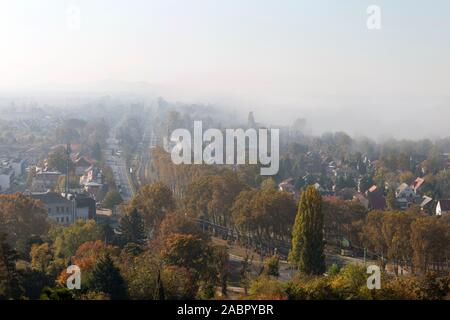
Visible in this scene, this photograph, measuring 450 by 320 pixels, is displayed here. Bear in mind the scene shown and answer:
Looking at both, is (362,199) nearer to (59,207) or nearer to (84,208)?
(84,208)

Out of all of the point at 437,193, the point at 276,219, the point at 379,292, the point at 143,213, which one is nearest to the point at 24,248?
the point at 143,213

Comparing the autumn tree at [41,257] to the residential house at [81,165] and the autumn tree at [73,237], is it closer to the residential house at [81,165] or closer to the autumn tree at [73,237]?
the autumn tree at [73,237]

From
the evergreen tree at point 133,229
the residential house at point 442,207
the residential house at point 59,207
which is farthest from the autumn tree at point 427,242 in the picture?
the residential house at point 59,207

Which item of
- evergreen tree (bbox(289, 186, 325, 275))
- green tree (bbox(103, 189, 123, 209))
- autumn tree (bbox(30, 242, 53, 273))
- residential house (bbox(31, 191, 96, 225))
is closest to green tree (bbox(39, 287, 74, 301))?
autumn tree (bbox(30, 242, 53, 273))

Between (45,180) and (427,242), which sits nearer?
(427,242)

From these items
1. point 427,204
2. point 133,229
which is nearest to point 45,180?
point 133,229

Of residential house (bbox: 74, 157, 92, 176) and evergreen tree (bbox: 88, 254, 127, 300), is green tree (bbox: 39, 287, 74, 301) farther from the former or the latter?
residential house (bbox: 74, 157, 92, 176)
